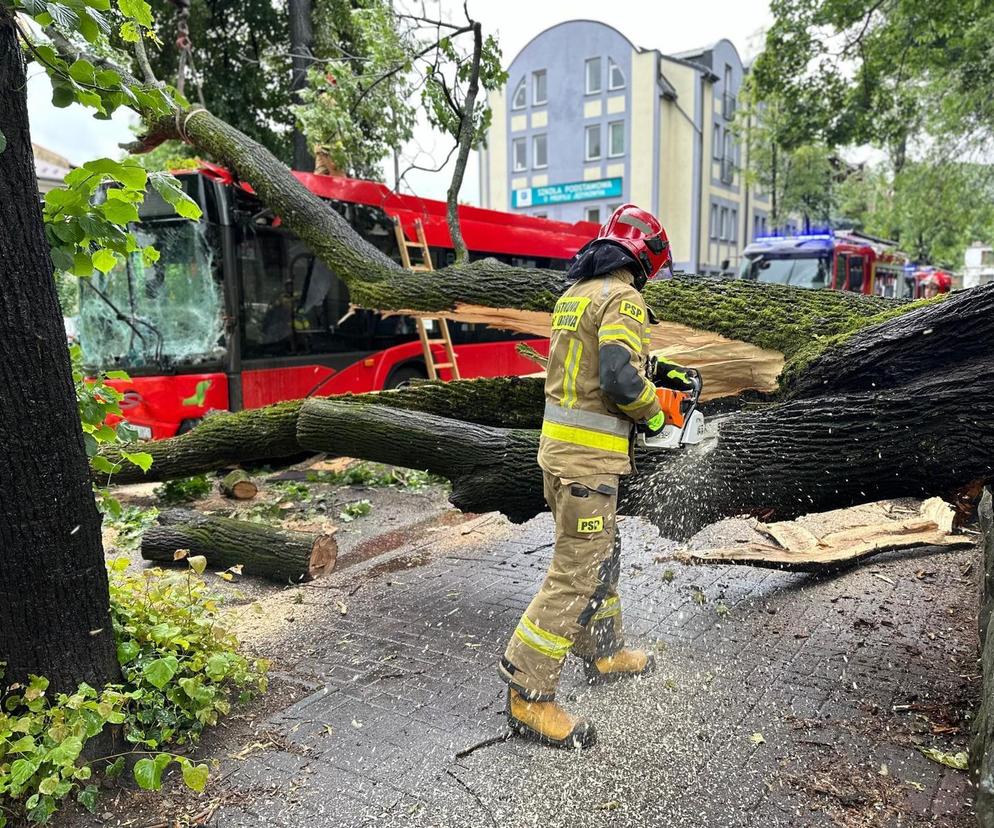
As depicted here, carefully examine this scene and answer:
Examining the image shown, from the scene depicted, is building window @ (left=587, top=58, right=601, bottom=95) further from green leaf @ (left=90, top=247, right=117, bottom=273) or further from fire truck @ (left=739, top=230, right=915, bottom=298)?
green leaf @ (left=90, top=247, right=117, bottom=273)

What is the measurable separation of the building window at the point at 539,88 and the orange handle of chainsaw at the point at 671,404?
35589 mm

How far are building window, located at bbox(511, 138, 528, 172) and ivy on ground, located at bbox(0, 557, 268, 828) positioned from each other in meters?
35.3

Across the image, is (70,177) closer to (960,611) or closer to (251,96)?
(960,611)

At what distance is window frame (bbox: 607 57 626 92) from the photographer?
32.9 meters

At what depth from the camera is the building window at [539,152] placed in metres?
35.5

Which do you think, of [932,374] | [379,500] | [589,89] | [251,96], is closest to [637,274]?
[932,374]

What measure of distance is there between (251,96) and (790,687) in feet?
42.7

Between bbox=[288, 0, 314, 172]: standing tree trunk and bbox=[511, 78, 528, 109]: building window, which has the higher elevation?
bbox=[511, 78, 528, 109]: building window

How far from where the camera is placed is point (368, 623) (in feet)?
13.0

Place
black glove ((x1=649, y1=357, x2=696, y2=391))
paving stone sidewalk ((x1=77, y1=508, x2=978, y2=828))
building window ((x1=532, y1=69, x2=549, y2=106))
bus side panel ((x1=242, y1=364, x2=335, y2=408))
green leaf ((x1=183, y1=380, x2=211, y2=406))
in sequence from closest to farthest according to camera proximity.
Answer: paving stone sidewalk ((x1=77, y1=508, x2=978, y2=828)) → black glove ((x1=649, y1=357, x2=696, y2=391)) → green leaf ((x1=183, y1=380, x2=211, y2=406)) → bus side panel ((x1=242, y1=364, x2=335, y2=408)) → building window ((x1=532, y1=69, x2=549, y2=106))

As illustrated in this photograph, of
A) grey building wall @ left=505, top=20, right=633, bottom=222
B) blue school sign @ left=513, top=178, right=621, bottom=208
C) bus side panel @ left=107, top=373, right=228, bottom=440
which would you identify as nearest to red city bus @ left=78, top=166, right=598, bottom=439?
bus side panel @ left=107, top=373, right=228, bottom=440

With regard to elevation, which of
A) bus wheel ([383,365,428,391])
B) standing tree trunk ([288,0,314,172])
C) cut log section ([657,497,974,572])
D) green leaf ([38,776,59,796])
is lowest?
cut log section ([657,497,974,572])

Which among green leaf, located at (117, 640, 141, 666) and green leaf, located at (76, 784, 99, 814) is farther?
green leaf, located at (117, 640, 141, 666)

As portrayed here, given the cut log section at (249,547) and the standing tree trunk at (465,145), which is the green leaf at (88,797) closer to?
the cut log section at (249,547)
